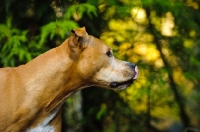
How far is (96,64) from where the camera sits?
217 inches

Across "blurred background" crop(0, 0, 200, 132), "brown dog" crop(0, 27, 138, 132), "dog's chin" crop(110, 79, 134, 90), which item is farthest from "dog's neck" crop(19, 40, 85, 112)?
"blurred background" crop(0, 0, 200, 132)

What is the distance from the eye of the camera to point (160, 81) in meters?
7.41

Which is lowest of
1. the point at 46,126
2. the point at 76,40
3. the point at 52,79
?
the point at 46,126

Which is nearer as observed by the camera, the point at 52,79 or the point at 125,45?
the point at 52,79

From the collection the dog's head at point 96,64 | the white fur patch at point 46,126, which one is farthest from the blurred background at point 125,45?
the white fur patch at point 46,126

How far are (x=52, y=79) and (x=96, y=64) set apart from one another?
1.27 ft

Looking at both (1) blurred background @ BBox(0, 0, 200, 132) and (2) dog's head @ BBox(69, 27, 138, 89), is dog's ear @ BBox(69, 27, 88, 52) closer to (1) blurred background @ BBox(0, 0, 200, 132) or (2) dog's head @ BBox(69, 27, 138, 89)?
(2) dog's head @ BBox(69, 27, 138, 89)

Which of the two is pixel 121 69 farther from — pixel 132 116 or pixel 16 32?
→ pixel 132 116

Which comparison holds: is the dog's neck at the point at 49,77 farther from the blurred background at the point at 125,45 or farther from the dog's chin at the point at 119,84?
the blurred background at the point at 125,45

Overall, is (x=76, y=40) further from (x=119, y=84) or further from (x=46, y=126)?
(x=46, y=126)

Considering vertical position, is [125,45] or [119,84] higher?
[119,84]

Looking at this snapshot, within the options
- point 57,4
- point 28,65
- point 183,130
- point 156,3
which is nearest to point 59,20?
point 57,4

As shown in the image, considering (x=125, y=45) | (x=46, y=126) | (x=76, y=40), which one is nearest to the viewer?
(x=76, y=40)

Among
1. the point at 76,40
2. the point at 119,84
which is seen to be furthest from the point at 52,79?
the point at 119,84
